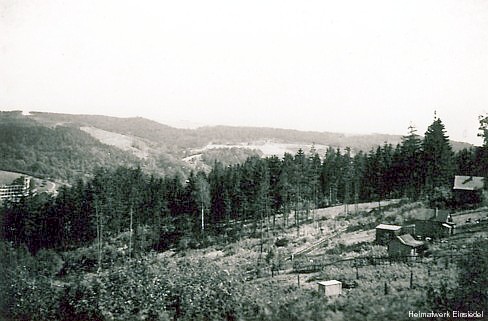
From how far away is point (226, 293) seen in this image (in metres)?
10.4

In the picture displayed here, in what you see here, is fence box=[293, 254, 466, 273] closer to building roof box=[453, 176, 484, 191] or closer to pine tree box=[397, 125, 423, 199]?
building roof box=[453, 176, 484, 191]

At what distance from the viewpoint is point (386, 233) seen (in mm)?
36188

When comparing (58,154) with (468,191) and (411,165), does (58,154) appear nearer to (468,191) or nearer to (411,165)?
(411,165)

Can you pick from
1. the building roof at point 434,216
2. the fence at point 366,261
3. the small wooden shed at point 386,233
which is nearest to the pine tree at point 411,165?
the building roof at point 434,216

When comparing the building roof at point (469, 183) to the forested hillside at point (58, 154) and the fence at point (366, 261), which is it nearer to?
the fence at point (366, 261)

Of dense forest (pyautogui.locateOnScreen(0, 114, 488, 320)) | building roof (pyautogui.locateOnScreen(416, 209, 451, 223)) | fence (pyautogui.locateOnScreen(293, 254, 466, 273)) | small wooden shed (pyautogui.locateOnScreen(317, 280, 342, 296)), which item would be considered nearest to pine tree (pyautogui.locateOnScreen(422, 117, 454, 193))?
dense forest (pyautogui.locateOnScreen(0, 114, 488, 320))

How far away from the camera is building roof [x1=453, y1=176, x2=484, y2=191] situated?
45.1m

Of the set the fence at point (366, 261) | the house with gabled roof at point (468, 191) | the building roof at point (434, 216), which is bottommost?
the fence at point (366, 261)

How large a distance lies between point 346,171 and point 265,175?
18342 mm

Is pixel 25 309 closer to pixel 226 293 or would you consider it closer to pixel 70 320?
pixel 70 320

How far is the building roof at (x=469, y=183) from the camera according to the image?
45.1m

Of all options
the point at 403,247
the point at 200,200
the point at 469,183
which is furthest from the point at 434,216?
the point at 200,200

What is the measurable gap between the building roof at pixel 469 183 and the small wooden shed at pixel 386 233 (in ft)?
48.4

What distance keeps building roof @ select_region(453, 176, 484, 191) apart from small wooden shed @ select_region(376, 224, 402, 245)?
48.4ft
